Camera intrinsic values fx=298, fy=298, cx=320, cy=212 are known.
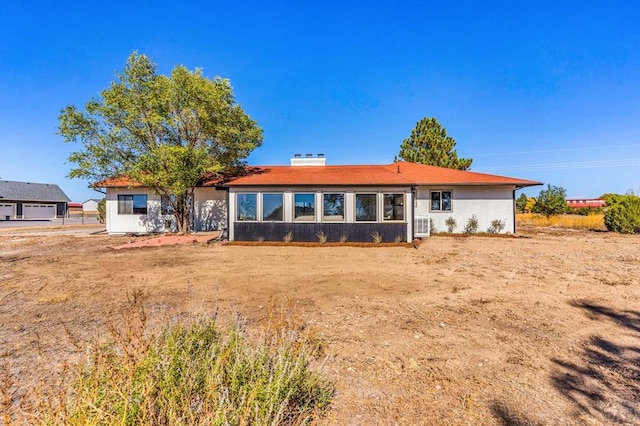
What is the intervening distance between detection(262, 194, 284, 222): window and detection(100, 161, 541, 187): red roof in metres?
0.64

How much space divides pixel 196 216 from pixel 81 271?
868cm

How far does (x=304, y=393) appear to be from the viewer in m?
2.40

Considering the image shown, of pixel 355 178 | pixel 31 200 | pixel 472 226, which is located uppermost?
pixel 31 200

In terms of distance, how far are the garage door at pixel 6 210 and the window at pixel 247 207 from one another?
3693 cm

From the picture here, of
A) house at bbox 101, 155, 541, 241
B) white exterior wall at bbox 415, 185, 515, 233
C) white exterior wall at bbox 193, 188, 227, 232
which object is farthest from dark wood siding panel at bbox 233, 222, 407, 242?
white exterior wall at bbox 415, 185, 515, 233

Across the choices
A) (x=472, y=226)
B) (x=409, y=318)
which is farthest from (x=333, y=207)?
(x=409, y=318)

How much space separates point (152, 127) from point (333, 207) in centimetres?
925

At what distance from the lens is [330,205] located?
12.8m

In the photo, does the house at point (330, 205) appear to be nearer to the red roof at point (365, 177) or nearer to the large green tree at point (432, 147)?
the red roof at point (365, 177)

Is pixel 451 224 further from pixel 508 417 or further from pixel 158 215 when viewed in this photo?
pixel 158 215

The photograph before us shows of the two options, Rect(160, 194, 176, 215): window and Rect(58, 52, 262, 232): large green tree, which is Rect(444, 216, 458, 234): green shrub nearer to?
Rect(58, 52, 262, 232): large green tree

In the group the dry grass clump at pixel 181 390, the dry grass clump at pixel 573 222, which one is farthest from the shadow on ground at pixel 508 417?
the dry grass clump at pixel 573 222

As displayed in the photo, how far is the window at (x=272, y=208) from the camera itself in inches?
507

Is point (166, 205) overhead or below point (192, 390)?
overhead
